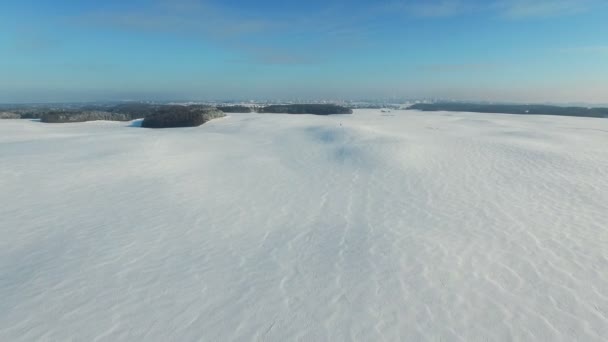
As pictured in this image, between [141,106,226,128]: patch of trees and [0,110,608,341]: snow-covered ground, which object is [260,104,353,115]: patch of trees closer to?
[141,106,226,128]: patch of trees

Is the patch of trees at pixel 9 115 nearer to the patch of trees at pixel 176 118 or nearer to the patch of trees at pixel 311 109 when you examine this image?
the patch of trees at pixel 176 118

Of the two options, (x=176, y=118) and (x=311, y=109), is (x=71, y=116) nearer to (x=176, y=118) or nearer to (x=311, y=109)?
(x=176, y=118)

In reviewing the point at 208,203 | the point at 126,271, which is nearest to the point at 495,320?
the point at 126,271

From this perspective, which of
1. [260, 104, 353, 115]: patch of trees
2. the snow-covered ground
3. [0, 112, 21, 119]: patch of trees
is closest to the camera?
the snow-covered ground

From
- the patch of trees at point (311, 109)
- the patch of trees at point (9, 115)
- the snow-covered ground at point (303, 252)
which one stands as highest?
the patch of trees at point (311, 109)

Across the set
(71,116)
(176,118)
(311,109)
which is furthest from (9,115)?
(311,109)

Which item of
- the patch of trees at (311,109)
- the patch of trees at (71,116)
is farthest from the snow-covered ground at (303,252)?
the patch of trees at (311,109)

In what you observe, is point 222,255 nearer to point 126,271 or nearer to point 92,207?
point 126,271

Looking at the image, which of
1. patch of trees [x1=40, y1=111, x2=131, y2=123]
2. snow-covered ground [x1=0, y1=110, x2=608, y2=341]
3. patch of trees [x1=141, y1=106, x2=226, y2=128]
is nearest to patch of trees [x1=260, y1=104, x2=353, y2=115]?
patch of trees [x1=40, y1=111, x2=131, y2=123]

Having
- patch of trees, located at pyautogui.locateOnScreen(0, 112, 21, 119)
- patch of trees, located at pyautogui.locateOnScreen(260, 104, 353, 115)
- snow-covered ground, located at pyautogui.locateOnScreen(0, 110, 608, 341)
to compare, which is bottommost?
snow-covered ground, located at pyautogui.locateOnScreen(0, 110, 608, 341)
